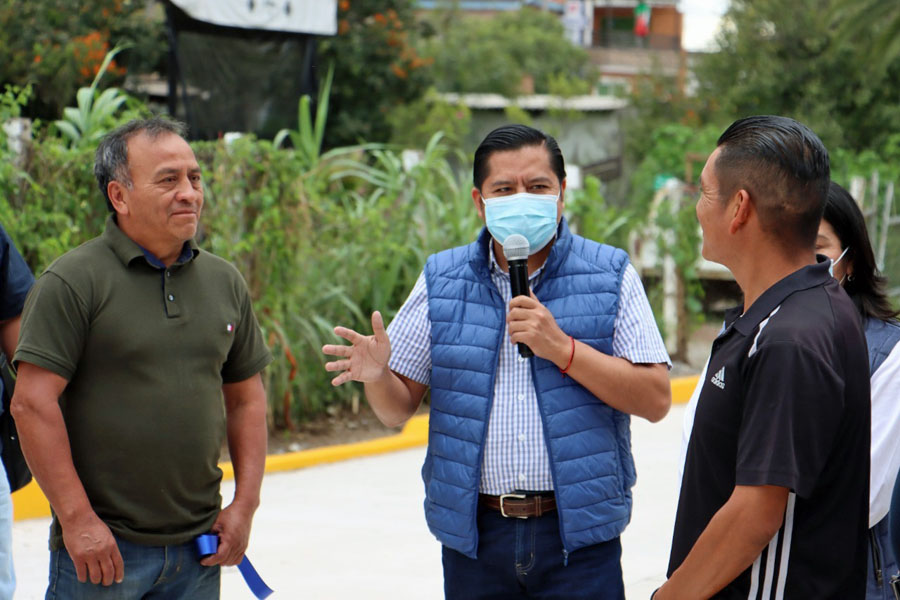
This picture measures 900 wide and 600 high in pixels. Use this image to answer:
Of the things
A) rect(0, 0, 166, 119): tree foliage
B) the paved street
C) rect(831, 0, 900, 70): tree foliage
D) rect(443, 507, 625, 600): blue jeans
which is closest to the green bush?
the paved street

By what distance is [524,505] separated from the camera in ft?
9.75

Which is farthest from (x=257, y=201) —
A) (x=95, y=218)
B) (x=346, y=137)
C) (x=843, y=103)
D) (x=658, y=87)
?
(x=658, y=87)

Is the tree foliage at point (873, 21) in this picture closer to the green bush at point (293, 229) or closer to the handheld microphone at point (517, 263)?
the green bush at point (293, 229)

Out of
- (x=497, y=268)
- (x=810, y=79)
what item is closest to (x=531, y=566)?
(x=497, y=268)

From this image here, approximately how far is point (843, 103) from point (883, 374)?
1919cm

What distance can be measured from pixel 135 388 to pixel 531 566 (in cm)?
112

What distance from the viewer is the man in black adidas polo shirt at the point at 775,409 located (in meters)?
2.07

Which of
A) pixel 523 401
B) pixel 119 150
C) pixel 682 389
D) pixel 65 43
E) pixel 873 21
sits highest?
pixel 873 21

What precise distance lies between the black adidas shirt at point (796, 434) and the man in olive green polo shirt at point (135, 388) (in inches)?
53.7

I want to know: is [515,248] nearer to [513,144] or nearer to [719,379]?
[513,144]

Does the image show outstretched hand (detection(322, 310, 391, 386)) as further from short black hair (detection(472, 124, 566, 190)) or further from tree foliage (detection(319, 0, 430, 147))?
tree foliage (detection(319, 0, 430, 147))

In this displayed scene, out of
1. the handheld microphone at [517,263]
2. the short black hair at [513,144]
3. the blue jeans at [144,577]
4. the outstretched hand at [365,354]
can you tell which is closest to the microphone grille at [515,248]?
the handheld microphone at [517,263]

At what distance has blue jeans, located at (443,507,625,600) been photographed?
117 inches

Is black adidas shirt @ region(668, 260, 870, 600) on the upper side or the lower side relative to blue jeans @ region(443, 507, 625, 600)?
upper
